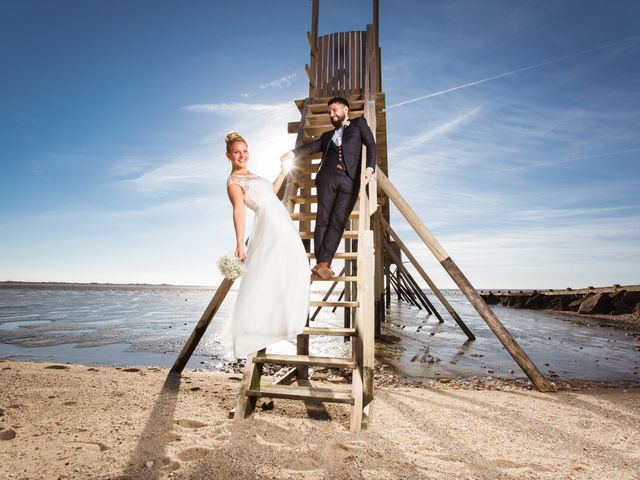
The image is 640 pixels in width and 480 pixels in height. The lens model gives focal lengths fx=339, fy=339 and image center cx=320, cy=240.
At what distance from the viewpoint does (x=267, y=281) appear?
9.26ft

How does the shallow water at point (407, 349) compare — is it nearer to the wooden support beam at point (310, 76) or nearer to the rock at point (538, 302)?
the wooden support beam at point (310, 76)

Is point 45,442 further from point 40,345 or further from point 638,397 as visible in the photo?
point 40,345

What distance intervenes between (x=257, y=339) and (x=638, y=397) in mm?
5192

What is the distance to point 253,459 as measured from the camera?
→ 7.81 feet

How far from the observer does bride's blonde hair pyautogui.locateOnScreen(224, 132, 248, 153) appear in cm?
302

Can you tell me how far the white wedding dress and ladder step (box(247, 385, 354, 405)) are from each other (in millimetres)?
620

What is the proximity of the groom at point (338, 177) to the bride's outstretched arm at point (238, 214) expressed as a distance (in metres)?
1.46

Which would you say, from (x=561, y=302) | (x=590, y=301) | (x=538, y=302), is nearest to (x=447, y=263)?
(x=590, y=301)

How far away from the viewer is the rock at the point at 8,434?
2.62 metres

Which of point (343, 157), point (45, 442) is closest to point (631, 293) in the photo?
point (343, 157)

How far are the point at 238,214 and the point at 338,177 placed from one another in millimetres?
1920

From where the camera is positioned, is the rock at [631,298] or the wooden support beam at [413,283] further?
the rock at [631,298]

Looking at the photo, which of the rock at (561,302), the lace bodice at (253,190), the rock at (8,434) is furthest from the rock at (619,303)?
the rock at (8,434)

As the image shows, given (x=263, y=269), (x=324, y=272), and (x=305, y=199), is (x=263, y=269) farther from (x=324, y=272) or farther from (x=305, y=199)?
(x=305, y=199)
